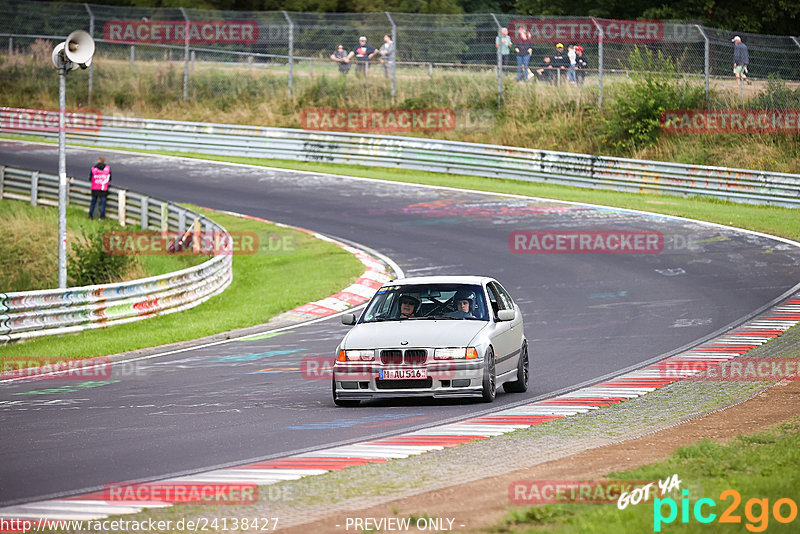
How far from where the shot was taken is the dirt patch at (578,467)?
6.77 m

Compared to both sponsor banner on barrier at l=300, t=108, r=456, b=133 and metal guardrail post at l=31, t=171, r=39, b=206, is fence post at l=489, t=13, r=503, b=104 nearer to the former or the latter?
sponsor banner on barrier at l=300, t=108, r=456, b=133

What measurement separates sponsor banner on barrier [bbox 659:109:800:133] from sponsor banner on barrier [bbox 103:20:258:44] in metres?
15.9

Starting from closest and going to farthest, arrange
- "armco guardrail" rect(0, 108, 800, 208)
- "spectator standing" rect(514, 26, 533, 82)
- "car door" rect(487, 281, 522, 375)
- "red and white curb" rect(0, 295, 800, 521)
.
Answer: "red and white curb" rect(0, 295, 800, 521) < "car door" rect(487, 281, 522, 375) < "armco guardrail" rect(0, 108, 800, 208) < "spectator standing" rect(514, 26, 533, 82)

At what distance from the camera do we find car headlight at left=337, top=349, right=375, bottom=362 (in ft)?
38.3

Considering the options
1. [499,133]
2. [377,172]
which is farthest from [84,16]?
[499,133]

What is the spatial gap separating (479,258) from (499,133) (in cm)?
1621

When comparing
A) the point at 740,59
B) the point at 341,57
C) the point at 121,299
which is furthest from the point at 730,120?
the point at 121,299

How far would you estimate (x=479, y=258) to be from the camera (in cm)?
2414

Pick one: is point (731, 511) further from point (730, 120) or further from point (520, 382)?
point (730, 120)

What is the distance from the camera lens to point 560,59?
1473 inches

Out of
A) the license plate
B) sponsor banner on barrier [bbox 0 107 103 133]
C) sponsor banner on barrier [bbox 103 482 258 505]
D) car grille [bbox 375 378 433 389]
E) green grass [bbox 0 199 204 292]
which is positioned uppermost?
sponsor banner on barrier [bbox 0 107 103 133]

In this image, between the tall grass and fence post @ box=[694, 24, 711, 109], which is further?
the tall grass

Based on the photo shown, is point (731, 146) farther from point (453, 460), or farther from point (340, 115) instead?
point (453, 460)

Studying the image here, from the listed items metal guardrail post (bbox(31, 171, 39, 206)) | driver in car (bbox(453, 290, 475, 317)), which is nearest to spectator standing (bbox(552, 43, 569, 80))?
metal guardrail post (bbox(31, 171, 39, 206))
